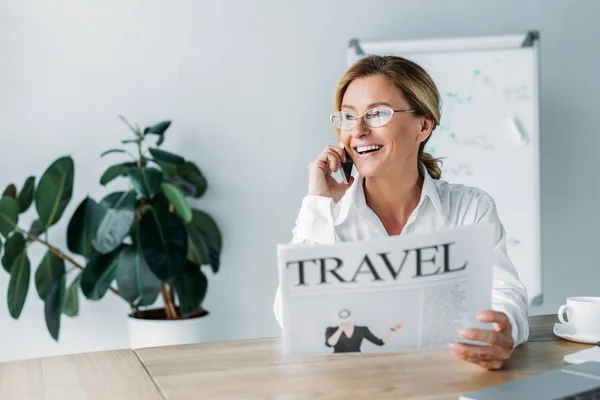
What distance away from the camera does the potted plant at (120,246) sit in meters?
2.87

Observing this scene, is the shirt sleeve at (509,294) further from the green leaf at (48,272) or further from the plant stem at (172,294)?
the green leaf at (48,272)

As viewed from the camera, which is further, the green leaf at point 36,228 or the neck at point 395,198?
the green leaf at point 36,228

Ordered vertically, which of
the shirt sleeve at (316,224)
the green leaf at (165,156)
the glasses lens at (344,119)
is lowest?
the shirt sleeve at (316,224)

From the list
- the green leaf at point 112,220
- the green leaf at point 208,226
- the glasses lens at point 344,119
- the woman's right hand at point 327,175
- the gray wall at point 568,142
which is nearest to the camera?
the glasses lens at point 344,119

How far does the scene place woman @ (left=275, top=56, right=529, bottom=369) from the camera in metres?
1.92

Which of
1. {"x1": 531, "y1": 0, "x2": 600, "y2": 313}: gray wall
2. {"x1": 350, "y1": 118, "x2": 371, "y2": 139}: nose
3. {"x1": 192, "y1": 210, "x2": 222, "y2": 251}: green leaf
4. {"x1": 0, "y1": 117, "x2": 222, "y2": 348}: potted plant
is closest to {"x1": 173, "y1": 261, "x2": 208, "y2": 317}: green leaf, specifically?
{"x1": 0, "y1": 117, "x2": 222, "y2": 348}: potted plant

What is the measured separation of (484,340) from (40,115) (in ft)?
8.21

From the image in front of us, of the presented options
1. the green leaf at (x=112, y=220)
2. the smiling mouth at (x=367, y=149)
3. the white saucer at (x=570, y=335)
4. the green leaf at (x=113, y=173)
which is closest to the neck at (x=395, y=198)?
the smiling mouth at (x=367, y=149)

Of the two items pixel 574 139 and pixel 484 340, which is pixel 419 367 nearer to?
pixel 484 340

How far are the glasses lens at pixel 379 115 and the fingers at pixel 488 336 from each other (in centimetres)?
76

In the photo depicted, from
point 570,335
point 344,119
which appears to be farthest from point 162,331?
point 570,335

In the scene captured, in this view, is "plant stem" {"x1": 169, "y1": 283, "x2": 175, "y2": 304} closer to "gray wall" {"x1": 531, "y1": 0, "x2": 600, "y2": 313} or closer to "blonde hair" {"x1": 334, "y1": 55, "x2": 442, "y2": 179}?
"blonde hair" {"x1": 334, "y1": 55, "x2": 442, "y2": 179}

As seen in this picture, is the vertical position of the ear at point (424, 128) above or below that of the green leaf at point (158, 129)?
below

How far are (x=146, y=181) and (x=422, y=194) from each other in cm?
128
